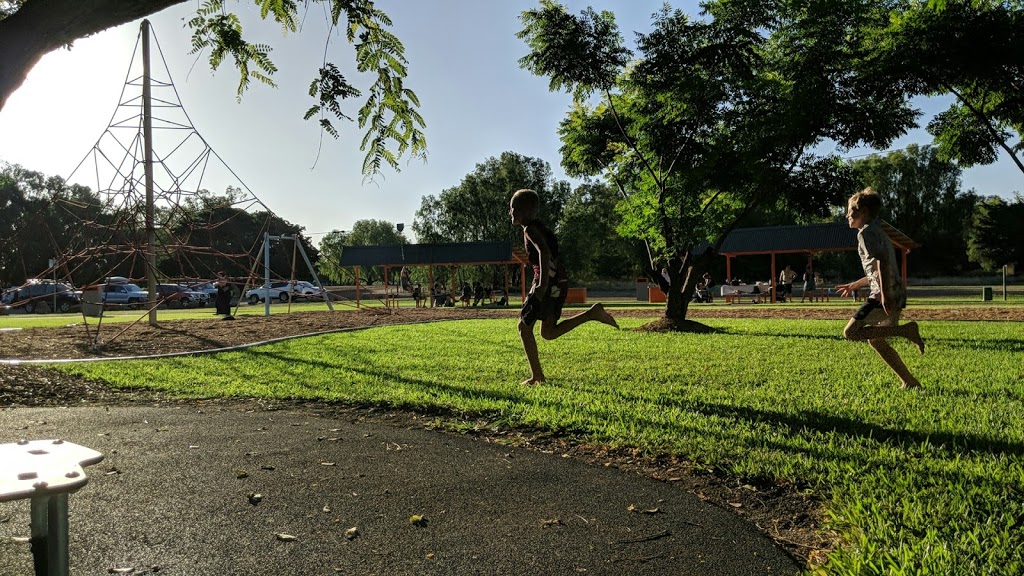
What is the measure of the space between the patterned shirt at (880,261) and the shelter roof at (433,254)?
27.8 meters

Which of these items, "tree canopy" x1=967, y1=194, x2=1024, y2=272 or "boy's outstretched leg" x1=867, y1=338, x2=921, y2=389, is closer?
"boy's outstretched leg" x1=867, y1=338, x2=921, y2=389

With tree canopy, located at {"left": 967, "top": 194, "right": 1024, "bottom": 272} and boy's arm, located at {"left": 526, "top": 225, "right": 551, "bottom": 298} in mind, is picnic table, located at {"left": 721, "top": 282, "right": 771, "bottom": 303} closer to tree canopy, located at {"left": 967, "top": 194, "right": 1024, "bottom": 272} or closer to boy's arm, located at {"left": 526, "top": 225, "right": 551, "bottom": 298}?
tree canopy, located at {"left": 967, "top": 194, "right": 1024, "bottom": 272}

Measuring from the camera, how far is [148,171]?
15344 millimetres

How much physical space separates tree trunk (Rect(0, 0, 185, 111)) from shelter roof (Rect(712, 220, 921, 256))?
33430mm

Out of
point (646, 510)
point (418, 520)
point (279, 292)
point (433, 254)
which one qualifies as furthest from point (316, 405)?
point (279, 292)

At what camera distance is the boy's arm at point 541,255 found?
21.0ft

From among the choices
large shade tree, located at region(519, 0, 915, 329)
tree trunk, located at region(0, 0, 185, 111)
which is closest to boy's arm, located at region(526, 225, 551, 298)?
tree trunk, located at region(0, 0, 185, 111)

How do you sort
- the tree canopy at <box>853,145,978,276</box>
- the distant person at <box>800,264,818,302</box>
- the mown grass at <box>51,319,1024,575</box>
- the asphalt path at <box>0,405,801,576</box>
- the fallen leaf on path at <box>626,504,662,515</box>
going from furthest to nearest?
the tree canopy at <box>853,145,978,276</box> < the distant person at <box>800,264,818,302</box> < the fallen leaf on path at <box>626,504,662,515</box> < the mown grass at <box>51,319,1024,575</box> < the asphalt path at <box>0,405,801,576</box>

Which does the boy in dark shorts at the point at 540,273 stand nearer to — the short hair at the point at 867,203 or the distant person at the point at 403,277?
the short hair at the point at 867,203

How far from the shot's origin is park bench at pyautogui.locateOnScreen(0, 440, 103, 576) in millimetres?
1599

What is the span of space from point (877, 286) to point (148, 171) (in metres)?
15.7

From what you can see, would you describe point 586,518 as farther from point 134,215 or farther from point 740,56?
point 134,215

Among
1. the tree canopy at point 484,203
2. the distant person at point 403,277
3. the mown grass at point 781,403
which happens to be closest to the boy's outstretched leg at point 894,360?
the mown grass at point 781,403

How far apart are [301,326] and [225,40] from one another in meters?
12.8
